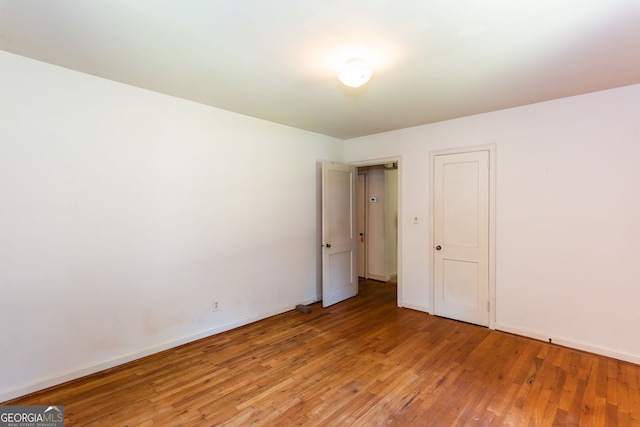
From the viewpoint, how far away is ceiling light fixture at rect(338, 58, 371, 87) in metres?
2.30

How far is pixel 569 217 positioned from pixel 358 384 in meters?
2.77

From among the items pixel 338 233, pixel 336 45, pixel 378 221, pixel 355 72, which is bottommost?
pixel 338 233

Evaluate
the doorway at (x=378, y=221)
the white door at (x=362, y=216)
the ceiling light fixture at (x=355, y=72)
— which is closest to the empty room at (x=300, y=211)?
the ceiling light fixture at (x=355, y=72)

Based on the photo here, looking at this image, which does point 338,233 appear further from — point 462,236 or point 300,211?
point 462,236

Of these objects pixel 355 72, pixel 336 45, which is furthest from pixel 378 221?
pixel 336 45

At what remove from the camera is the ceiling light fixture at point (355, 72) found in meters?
2.30

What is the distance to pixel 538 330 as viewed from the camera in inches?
131

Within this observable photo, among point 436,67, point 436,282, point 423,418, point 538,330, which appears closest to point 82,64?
point 436,67

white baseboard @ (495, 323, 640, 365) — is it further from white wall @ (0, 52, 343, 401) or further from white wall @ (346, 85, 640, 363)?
white wall @ (0, 52, 343, 401)

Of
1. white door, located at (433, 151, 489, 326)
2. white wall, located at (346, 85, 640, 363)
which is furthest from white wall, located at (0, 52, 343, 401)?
white wall, located at (346, 85, 640, 363)

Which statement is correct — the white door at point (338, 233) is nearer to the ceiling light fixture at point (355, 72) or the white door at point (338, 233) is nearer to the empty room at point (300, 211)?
the empty room at point (300, 211)

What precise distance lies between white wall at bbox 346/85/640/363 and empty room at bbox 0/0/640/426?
0.06 feet

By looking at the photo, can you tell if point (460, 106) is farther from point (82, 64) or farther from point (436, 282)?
point (82, 64)

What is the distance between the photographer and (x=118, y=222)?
2775 millimetres
